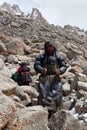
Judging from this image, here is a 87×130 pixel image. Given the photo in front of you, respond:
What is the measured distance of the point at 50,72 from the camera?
10.7 meters

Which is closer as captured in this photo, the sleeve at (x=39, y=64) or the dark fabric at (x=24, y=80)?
the sleeve at (x=39, y=64)

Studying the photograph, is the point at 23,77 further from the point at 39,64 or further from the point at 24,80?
the point at 39,64

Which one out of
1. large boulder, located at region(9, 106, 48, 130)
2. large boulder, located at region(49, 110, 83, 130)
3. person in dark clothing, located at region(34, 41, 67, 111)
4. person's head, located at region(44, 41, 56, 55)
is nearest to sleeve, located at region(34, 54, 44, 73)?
person in dark clothing, located at region(34, 41, 67, 111)

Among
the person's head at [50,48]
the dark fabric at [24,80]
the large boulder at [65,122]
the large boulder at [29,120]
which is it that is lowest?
the dark fabric at [24,80]

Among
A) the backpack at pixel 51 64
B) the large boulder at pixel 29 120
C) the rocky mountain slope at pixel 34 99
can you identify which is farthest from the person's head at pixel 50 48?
the large boulder at pixel 29 120

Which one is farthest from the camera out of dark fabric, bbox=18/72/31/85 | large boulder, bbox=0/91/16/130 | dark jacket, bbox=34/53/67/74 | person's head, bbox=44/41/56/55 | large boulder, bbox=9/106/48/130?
dark fabric, bbox=18/72/31/85

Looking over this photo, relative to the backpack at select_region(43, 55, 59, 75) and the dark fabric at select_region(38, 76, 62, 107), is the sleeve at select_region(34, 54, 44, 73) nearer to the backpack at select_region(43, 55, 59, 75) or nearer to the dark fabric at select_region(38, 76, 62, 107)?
the backpack at select_region(43, 55, 59, 75)

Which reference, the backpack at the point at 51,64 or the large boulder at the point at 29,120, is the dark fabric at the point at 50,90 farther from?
the large boulder at the point at 29,120

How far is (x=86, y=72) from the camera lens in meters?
17.3

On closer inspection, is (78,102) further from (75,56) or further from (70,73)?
(75,56)

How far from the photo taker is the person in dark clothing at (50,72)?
34.4 feet

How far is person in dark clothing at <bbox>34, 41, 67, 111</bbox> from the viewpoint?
34.4ft

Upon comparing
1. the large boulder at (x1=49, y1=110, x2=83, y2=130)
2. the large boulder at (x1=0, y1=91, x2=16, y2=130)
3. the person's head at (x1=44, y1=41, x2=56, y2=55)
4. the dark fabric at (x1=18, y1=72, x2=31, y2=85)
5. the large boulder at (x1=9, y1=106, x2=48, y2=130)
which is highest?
the person's head at (x1=44, y1=41, x2=56, y2=55)

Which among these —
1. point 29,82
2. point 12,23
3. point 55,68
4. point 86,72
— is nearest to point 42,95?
point 55,68
